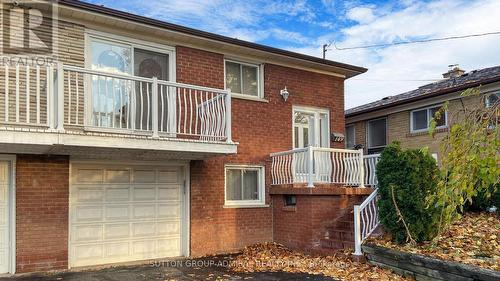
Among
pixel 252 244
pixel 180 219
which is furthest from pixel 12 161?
pixel 252 244

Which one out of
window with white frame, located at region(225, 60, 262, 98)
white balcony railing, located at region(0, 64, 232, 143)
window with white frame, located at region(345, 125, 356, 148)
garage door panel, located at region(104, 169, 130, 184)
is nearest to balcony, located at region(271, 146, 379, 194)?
window with white frame, located at region(225, 60, 262, 98)

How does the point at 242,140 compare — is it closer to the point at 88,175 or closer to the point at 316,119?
the point at 316,119

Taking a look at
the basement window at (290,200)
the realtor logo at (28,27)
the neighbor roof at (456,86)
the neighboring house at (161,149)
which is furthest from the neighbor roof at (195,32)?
the neighbor roof at (456,86)

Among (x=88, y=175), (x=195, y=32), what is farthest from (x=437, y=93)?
(x=88, y=175)

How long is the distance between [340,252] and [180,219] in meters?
3.76

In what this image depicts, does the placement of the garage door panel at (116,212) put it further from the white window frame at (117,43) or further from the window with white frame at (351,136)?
the window with white frame at (351,136)

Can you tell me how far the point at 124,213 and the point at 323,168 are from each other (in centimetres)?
493

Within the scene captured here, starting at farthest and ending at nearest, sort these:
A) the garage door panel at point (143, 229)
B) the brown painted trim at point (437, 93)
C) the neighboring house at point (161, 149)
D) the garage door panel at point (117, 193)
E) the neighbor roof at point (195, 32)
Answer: the brown painted trim at point (437, 93) → the garage door panel at point (143, 229) → the garage door panel at point (117, 193) → the neighbor roof at point (195, 32) → the neighboring house at point (161, 149)

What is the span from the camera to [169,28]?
9305 millimetres

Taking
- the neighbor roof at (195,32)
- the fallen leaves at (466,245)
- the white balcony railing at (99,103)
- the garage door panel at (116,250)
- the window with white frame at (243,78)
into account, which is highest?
the neighbor roof at (195,32)

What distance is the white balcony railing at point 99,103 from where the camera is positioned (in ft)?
23.6

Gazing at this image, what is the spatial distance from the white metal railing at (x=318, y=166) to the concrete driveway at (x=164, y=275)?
9.11 feet

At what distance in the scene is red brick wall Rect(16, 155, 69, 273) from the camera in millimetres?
7848

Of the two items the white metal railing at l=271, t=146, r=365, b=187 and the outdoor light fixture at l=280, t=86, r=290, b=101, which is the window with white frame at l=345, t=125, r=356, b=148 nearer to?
the white metal railing at l=271, t=146, r=365, b=187
